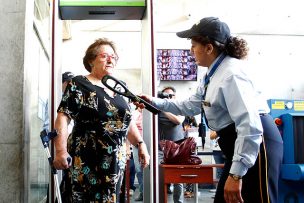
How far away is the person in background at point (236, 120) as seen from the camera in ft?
4.47

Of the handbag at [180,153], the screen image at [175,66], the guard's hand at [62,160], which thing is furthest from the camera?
the screen image at [175,66]

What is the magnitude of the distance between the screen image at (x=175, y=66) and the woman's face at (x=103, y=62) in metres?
4.65

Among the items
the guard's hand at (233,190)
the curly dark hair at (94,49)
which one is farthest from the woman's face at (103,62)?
the guard's hand at (233,190)

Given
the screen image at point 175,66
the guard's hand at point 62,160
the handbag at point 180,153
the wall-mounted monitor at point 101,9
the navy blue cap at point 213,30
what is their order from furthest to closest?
the screen image at point 175,66, the handbag at point 180,153, the wall-mounted monitor at point 101,9, the guard's hand at point 62,160, the navy blue cap at point 213,30

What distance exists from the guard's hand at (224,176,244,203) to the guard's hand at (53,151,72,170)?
2.56ft

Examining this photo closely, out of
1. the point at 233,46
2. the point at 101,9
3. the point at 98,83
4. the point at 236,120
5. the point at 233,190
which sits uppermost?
the point at 101,9

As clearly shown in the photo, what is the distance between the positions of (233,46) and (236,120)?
0.38 metres

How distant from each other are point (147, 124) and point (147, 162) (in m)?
0.35

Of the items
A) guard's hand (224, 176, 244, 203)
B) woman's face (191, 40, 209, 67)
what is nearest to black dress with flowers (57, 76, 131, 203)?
woman's face (191, 40, 209, 67)

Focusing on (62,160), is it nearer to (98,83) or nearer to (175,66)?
(98,83)

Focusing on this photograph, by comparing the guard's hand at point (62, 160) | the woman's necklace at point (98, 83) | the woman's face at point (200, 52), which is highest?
the woman's face at point (200, 52)

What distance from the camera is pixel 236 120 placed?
139 cm

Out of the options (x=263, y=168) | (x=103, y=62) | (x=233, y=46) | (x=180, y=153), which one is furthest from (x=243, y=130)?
(x=180, y=153)

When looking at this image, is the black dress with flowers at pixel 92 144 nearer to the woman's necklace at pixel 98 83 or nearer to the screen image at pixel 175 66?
the woman's necklace at pixel 98 83
